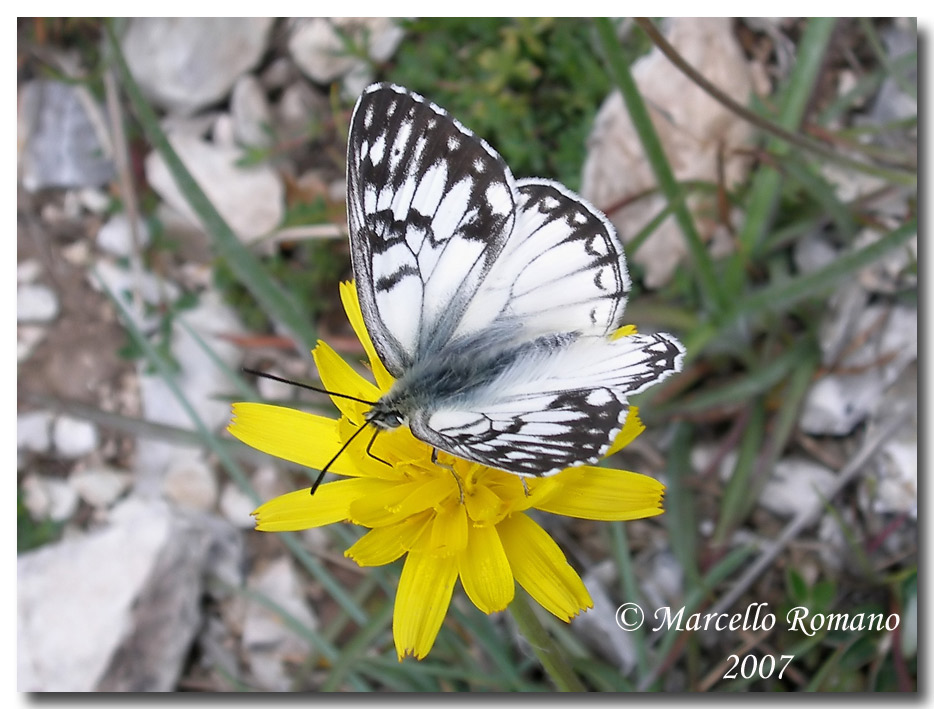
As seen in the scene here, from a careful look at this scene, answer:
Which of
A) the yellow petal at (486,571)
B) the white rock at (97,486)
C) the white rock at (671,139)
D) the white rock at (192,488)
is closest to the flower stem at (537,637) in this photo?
the yellow petal at (486,571)

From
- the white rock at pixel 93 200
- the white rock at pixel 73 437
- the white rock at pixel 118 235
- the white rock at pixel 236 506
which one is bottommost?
the white rock at pixel 236 506

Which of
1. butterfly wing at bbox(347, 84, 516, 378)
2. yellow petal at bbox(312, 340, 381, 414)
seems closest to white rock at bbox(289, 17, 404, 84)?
Result: butterfly wing at bbox(347, 84, 516, 378)

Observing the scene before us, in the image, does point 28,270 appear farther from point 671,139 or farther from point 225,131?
point 671,139

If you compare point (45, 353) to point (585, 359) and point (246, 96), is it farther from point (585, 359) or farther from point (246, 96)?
point (585, 359)

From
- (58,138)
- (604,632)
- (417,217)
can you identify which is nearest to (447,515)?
(417,217)

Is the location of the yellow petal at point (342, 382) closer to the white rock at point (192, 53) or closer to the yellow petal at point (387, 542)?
the yellow petal at point (387, 542)

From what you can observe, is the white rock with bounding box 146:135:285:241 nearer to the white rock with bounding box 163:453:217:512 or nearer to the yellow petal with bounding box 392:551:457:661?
the white rock with bounding box 163:453:217:512
